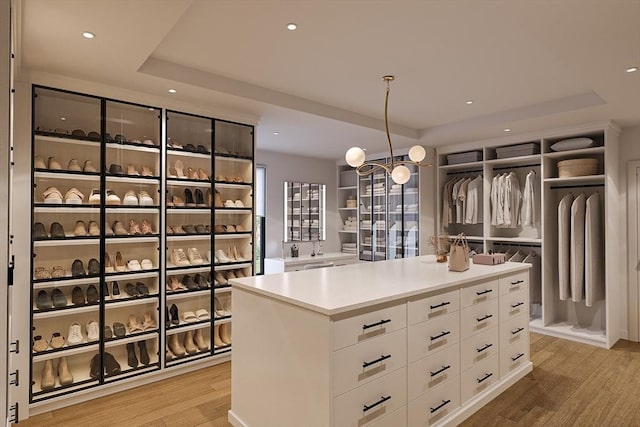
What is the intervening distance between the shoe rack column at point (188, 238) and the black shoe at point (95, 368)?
Result: 53 cm

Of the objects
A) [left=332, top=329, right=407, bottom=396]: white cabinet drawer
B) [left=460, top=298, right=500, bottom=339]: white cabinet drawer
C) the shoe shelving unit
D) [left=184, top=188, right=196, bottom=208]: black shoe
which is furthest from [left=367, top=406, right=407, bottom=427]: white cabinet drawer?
[left=184, top=188, right=196, bottom=208]: black shoe

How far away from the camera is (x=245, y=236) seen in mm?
3955

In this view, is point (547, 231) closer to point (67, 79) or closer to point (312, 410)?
point (312, 410)

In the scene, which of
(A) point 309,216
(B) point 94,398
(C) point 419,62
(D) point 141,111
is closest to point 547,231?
(C) point 419,62

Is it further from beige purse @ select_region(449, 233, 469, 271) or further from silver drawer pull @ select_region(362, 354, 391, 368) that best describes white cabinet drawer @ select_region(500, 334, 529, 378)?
silver drawer pull @ select_region(362, 354, 391, 368)

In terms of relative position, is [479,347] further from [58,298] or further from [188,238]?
[58,298]

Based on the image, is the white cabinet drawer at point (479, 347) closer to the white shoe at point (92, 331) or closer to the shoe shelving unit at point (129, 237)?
the shoe shelving unit at point (129, 237)

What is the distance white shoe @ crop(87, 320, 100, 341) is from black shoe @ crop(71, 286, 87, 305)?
7.1 inches

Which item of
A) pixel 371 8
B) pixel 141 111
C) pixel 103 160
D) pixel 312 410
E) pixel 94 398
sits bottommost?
pixel 94 398

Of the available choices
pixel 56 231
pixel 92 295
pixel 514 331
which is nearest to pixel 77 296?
pixel 92 295

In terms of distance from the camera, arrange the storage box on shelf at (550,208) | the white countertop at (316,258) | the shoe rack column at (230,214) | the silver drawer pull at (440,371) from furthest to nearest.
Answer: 1. the white countertop at (316,258)
2. the storage box on shelf at (550,208)
3. the shoe rack column at (230,214)
4. the silver drawer pull at (440,371)

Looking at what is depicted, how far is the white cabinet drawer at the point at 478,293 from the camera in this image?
103 inches

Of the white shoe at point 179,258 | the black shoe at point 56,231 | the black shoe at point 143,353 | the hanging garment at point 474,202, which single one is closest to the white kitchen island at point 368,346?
the black shoe at point 143,353

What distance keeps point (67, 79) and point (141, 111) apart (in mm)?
565
